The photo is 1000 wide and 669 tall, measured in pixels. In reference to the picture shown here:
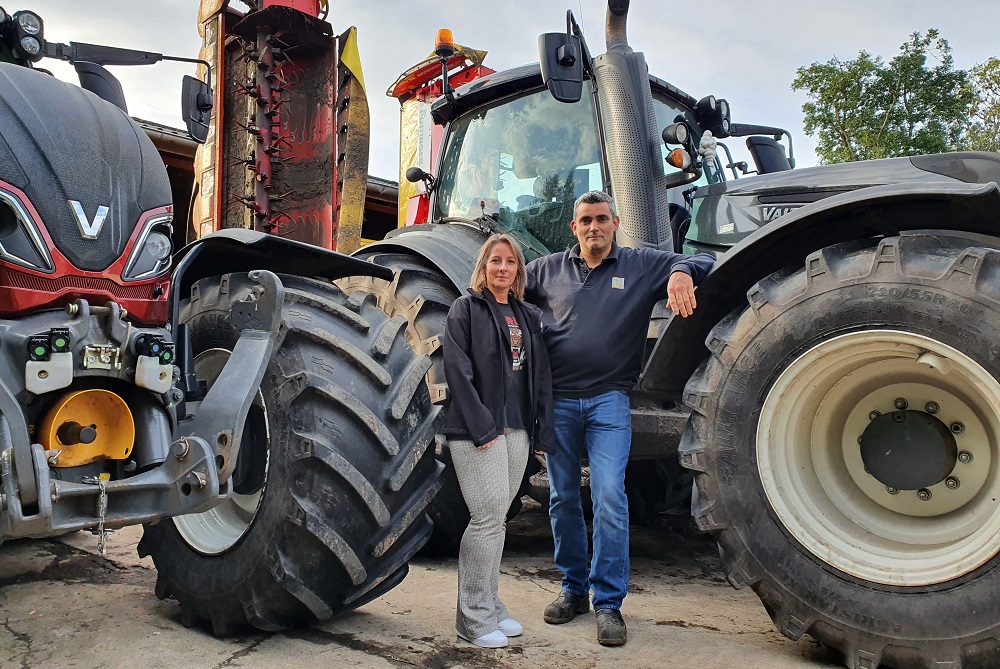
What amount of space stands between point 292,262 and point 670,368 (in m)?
1.42

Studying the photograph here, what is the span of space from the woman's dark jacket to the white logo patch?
1.08m

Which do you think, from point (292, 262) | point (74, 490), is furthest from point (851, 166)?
point (74, 490)

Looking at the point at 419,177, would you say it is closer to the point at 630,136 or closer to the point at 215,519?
the point at 630,136

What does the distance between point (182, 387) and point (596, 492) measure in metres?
1.45

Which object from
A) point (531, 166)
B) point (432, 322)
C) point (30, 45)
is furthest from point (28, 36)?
point (531, 166)

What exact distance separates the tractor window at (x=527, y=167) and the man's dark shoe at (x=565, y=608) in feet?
5.56

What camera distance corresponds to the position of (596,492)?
9.74ft

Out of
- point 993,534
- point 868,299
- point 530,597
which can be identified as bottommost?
point 530,597

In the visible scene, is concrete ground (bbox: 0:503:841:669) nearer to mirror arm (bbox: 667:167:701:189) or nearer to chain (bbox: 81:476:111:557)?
chain (bbox: 81:476:111:557)

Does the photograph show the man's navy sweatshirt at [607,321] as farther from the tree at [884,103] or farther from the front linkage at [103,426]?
the tree at [884,103]

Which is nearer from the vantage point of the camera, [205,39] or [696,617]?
[696,617]

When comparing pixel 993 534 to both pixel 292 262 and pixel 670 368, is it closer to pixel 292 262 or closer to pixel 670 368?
pixel 670 368

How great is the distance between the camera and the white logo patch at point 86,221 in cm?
221

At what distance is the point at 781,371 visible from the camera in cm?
262
